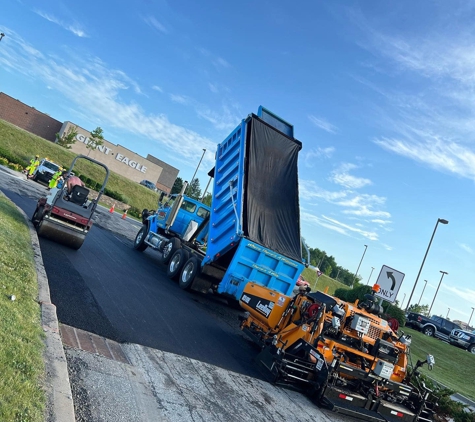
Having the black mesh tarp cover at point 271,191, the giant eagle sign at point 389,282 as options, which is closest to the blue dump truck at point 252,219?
the black mesh tarp cover at point 271,191

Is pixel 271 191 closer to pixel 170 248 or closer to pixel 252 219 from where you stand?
pixel 252 219

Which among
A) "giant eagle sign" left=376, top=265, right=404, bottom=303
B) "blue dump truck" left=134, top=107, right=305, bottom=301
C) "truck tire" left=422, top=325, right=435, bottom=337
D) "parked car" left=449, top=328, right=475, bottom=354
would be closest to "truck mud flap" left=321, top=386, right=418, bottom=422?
"blue dump truck" left=134, top=107, right=305, bottom=301

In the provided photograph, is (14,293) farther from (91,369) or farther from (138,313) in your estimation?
(138,313)

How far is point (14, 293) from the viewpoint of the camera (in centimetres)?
559

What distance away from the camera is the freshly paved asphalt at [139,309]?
6.77m

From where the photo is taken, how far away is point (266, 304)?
861 centimetres

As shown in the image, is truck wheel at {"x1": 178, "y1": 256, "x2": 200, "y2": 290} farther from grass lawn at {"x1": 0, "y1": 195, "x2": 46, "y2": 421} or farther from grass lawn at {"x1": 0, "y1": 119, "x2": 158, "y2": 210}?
grass lawn at {"x1": 0, "y1": 119, "x2": 158, "y2": 210}

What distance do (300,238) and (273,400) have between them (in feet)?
19.8

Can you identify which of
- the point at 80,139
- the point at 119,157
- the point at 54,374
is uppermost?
the point at 119,157

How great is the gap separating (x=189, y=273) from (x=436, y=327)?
2375cm

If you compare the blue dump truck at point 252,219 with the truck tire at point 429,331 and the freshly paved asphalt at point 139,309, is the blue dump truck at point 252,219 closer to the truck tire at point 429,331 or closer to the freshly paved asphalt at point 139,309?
the freshly paved asphalt at point 139,309

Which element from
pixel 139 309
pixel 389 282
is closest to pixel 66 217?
pixel 139 309

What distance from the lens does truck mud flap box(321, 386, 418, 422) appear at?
6.41 metres

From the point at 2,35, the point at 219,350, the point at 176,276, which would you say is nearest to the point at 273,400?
the point at 219,350
